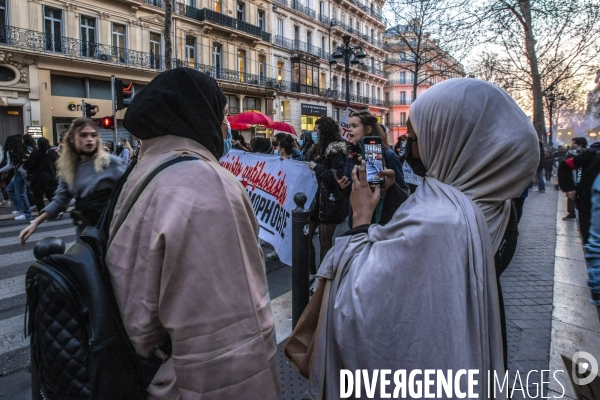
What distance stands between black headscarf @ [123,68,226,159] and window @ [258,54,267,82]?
34837 millimetres

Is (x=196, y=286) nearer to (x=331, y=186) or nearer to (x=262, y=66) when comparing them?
(x=331, y=186)

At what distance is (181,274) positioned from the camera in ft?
3.53

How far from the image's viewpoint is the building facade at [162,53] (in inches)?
799

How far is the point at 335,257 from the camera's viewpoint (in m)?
1.53

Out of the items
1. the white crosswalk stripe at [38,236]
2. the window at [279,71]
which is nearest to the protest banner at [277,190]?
the white crosswalk stripe at [38,236]

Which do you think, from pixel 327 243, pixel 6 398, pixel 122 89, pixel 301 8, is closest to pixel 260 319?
pixel 6 398

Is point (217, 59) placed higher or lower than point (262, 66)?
lower

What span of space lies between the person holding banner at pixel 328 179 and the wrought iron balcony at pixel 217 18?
88.3 feet

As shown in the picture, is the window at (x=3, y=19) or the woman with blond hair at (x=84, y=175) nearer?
the woman with blond hair at (x=84, y=175)

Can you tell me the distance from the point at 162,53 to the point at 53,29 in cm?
677

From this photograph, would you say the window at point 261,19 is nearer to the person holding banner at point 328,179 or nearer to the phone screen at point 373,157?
the person holding banner at point 328,179

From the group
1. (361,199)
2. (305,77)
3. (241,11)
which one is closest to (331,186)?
(361,199)

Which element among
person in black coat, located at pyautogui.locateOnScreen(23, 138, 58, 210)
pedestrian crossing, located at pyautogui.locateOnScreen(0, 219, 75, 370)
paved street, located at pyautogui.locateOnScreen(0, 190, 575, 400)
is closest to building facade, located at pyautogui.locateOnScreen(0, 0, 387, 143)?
person in black coat, located at pyautogui.locateOnScreen(23, 138, 58, 210)

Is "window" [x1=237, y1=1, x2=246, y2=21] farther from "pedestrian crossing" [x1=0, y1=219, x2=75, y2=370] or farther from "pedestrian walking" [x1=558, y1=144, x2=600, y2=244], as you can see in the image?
"pedestrian walking" [x1=558, y1=144, x2=600, y2=244]
